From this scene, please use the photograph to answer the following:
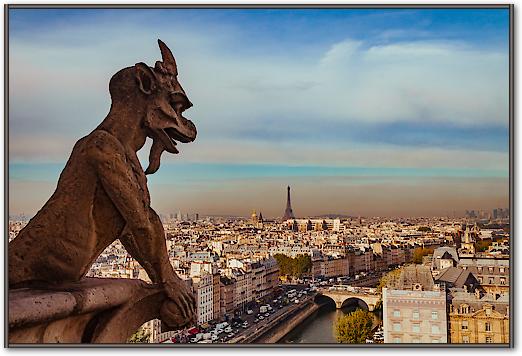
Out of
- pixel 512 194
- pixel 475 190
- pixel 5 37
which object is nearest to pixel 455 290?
pixel 475 190

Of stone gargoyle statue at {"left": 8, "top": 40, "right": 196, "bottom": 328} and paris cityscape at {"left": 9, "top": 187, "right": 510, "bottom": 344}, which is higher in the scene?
stone gargoyle statue at {"left": 8, "top": 40, "right": 196, "bottom": 328}

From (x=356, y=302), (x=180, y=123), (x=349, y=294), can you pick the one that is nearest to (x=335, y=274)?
(x=349, y=294)

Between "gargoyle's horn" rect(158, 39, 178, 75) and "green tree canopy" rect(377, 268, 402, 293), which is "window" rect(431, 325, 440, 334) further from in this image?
"gargoyle's horn" rect(158, 39, 178, 75)

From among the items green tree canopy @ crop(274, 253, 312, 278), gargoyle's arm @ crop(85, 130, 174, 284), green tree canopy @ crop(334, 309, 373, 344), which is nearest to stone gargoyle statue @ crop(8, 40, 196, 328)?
gargoyle's arm @ crop(85, 130, 174, 284)

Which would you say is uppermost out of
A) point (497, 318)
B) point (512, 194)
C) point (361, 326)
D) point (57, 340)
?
point (512, 194)

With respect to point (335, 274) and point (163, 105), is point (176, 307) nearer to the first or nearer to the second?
point (163, 105)

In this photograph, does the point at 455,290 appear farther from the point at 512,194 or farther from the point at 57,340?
the point at 57,340

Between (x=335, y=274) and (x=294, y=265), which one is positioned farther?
(x=335, y=274)
